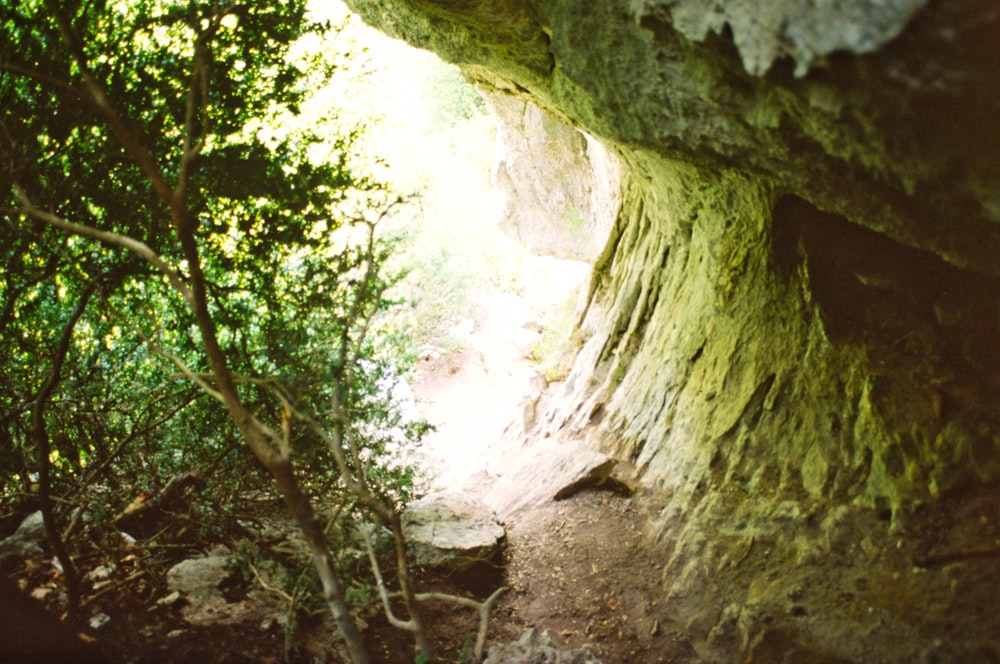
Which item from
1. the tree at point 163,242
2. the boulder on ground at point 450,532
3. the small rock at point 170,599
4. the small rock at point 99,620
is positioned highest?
the tree at point 163,242

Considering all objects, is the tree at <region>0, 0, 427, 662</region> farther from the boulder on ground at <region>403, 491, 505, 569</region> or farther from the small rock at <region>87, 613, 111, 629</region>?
the boulder on ground at <region>403, 491, 505, 569</region>

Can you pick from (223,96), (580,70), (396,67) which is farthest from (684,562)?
(396,67)

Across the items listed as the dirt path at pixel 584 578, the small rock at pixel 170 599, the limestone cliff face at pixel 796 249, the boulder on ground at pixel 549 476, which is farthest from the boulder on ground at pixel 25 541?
the limestone cliff face at pixel 796 249

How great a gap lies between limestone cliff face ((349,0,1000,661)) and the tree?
1982 millimetres

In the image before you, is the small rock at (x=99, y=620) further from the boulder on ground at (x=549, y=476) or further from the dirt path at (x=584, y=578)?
the boulder on ground at (x=549, y=476)

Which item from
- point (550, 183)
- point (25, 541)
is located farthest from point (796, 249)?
point (550, 183)

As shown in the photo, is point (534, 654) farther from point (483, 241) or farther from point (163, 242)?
point (483, 241)

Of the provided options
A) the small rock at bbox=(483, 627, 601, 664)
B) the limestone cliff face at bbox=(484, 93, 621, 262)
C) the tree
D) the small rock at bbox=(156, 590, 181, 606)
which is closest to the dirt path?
the small rock at bbox=(483, 627, 601, 664)

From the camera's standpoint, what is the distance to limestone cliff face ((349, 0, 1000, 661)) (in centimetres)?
288

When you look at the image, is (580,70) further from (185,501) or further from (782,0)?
(185,501)

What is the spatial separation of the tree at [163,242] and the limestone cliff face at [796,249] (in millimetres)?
1982

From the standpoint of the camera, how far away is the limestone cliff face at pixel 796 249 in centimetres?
288

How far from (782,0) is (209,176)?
455cm

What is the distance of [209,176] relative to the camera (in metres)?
5.18
